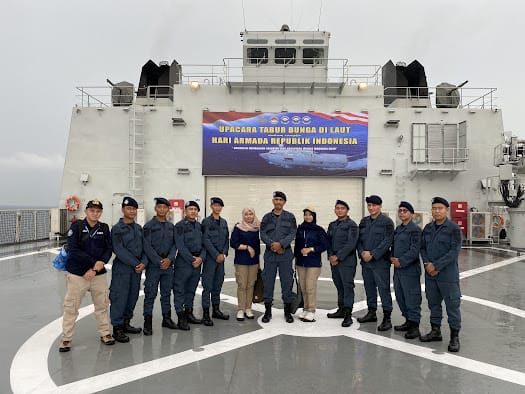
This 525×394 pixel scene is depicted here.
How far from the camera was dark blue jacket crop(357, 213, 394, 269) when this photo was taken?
16.8ft

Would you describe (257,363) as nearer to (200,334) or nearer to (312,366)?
(312,366)

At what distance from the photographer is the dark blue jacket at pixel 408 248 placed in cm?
480

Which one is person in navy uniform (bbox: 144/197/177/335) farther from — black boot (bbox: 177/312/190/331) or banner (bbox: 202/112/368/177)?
banner (bbox: 202/112/368/177)

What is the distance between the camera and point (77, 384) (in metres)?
3.45

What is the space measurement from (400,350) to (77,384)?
357cm

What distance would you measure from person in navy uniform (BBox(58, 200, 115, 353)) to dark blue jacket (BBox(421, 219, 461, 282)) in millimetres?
4093

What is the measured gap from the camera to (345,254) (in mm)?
5320

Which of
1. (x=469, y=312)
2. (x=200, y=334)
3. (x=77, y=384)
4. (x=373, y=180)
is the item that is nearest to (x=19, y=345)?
(x=77, y=384)

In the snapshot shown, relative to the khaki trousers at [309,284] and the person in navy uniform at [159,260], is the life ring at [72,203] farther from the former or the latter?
the khaki trousers at [309,284]

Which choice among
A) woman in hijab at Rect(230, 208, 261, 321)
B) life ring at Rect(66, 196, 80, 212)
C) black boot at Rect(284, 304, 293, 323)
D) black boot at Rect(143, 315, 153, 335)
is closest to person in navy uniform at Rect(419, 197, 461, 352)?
black boot at Rect(284, 304, 293, 323)

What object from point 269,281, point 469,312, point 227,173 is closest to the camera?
point 269,281

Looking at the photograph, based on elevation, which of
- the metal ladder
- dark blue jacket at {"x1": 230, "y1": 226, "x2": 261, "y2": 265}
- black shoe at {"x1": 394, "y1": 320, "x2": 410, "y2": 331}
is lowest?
black shoe at {"x1": 394, "y1": 320, "x2": 410, "y2": 331}

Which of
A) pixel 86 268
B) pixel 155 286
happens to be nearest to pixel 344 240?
pixel 155 286

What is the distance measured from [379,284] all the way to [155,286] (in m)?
3.19
